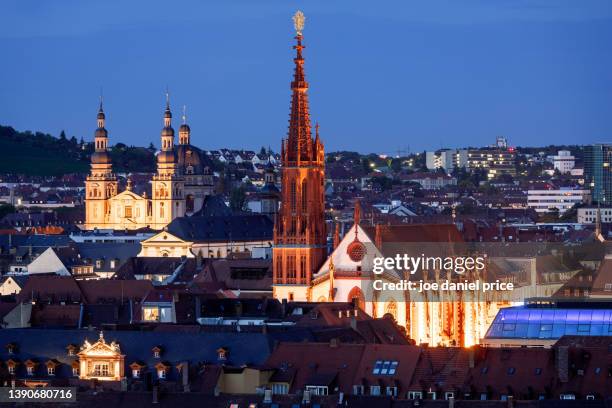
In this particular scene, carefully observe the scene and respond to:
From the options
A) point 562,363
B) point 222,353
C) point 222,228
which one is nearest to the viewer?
point 562,363

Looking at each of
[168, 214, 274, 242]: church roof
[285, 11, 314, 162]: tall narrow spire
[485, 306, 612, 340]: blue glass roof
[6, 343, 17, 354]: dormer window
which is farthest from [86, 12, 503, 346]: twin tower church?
[168, 214, 274, 242]: church roof

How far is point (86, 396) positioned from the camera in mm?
84250

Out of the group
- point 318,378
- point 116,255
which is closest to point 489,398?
point 318,378

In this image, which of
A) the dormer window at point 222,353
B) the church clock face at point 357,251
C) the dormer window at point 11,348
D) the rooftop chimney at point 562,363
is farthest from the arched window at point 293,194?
the rooftop chimney at point 562,363

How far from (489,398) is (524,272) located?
59911 millimetres

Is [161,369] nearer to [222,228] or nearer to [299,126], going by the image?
[299,126]

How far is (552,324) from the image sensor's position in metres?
105

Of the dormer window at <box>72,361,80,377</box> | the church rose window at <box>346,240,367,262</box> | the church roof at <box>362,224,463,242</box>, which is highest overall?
the church roof at <box>362,224,463,242</box>

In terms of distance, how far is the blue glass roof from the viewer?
104 meters

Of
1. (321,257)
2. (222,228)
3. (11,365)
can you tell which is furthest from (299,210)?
(222,228)

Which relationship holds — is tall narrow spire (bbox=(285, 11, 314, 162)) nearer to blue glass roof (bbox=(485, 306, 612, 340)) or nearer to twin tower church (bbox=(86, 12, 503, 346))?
twin tower church (bbox=(86, 12, 503, 346))

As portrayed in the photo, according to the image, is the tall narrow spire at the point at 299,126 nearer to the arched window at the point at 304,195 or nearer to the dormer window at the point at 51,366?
the arched window at the point at 304,195

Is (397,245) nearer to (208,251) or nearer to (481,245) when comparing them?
(481,245)

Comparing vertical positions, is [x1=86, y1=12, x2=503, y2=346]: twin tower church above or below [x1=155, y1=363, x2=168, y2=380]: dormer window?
above
